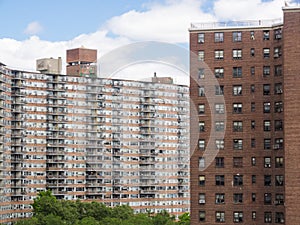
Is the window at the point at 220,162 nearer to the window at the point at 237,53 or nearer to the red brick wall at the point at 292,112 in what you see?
the red brick wall at the point at 292,112

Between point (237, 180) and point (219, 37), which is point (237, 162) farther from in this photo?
point (219, 37)

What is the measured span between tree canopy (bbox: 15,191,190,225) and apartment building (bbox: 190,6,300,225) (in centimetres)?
2340

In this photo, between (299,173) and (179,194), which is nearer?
(299,173)

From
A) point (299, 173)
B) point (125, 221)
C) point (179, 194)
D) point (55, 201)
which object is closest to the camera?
point (299, 173)

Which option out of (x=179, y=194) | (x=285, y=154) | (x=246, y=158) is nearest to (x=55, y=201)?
(x=179, y=194)

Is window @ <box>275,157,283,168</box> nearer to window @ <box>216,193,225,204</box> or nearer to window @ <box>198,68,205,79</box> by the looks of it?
window @ <box>216,193,225,204</box>

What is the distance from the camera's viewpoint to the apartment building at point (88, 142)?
100625 millimetres

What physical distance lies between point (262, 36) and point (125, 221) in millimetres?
29065

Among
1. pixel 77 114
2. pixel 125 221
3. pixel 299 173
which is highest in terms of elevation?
pixel 77 114

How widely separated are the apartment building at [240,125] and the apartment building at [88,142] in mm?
29440

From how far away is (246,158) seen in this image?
66.7 meters

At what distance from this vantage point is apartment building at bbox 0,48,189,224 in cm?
10062

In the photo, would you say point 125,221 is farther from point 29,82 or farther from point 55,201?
point 29,82

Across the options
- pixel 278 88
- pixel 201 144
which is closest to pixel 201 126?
pixel 201 144
